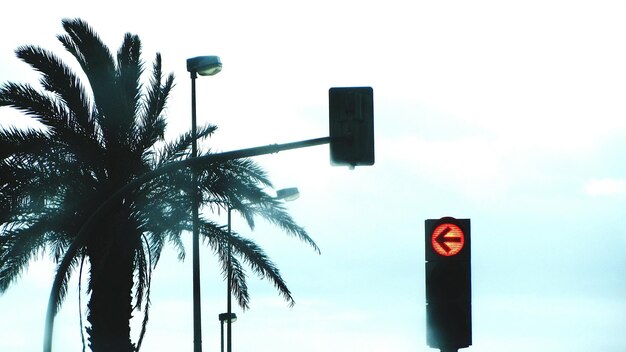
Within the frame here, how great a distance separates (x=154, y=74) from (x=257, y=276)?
17.4 ft

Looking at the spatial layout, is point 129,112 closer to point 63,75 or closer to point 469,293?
point 63,75

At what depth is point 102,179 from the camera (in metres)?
21.6

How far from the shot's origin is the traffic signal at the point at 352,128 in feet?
36.0

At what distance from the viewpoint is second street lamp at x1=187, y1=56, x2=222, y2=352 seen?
2075 centimetres

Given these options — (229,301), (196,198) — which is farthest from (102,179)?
(229,301)

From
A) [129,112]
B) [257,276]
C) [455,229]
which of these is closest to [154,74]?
[129,112]

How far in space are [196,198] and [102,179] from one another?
79.5 inches

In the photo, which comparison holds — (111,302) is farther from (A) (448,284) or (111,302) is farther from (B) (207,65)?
(A) (448,284)

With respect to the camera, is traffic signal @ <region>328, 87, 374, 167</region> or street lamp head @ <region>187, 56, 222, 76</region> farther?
street lamp head @ <region>187, 56, 222, 76</region>

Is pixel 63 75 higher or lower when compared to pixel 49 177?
higher

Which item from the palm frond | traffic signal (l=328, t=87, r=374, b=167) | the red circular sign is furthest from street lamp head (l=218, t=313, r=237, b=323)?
the red circular sign

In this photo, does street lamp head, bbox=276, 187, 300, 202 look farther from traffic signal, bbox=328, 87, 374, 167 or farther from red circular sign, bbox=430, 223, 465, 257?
red circular sign, bbox=430, 223, 465, 257

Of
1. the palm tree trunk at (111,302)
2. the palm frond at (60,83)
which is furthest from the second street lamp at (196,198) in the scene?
the palm frond at (60,83)

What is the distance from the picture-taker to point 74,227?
2127 cm
